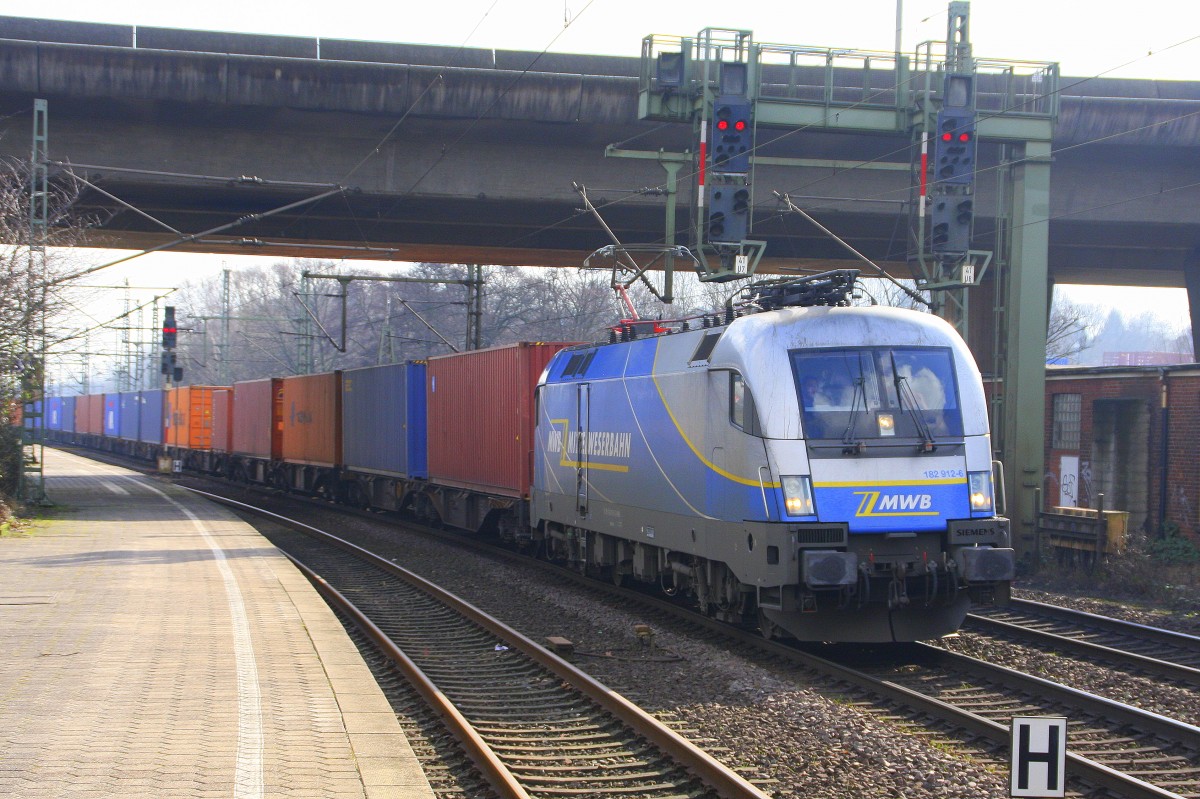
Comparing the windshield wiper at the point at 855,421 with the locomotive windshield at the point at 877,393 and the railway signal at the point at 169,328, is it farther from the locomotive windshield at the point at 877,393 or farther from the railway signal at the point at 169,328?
the railway signal at the point at 169,328

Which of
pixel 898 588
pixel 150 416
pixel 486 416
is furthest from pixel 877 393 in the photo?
pixel 150 416

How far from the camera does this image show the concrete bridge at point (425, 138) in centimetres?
2370

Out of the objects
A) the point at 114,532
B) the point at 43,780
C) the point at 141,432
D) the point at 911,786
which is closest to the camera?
Result: the point at 43,780

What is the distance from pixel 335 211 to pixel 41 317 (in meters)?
7.93

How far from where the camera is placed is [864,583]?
10.2 meters

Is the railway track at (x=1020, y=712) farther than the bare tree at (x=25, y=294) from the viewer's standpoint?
No

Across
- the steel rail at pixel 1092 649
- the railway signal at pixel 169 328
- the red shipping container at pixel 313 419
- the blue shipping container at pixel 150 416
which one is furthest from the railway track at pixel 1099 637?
the blue shipping container at pixel 150 416

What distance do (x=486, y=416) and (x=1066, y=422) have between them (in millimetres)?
11865

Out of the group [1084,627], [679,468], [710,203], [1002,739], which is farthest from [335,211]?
[1002,739]

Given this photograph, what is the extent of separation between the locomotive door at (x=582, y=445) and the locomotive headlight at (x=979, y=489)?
5.77 m

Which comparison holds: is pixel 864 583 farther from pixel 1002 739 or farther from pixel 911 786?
pixel 911 786

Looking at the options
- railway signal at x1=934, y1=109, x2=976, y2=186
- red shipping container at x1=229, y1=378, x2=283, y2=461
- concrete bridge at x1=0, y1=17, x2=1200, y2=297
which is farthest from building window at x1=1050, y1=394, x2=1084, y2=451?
red shipping container at x1=229, y1=378, x2=283, y2=461

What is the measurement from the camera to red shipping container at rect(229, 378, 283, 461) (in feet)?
121

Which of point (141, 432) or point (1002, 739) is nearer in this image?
point (1002, 739)
